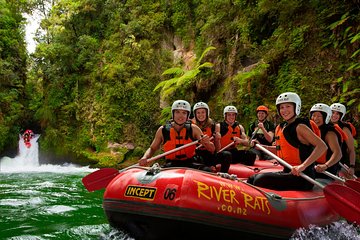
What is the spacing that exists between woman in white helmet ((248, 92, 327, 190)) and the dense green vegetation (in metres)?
3.36

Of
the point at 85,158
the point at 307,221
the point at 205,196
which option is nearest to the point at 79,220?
the point at 205,196

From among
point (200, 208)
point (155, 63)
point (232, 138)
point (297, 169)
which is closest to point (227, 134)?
point (232, 138)

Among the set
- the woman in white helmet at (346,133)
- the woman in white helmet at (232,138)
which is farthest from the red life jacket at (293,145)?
the woman in white helmet at (232,138)

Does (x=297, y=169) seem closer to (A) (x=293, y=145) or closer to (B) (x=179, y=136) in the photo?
(A) (x=293, y=145)

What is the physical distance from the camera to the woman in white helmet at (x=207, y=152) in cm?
524

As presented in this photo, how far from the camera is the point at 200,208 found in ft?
9.83

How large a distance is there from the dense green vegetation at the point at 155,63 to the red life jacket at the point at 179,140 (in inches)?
149

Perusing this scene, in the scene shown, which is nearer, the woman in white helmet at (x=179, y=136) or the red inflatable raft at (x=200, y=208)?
the red inflatable raft at (x=200, y=208)

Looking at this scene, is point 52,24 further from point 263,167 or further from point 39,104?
point 263,167

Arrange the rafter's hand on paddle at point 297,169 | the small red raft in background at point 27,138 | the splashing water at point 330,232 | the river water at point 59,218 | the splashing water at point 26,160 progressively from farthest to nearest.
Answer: the small red raft in background at point 27,138 → the splashing water at point 26,160 → the river water at point 59,218 → the rafter's hand on paddle at point 297,169 → the splashing water at point 330,232

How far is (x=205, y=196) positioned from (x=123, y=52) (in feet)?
44.1

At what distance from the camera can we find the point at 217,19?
1166cm

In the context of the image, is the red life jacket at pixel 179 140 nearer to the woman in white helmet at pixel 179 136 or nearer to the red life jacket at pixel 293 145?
the woman in white helmet at pixel 179 136

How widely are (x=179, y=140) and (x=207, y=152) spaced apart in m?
1.06
